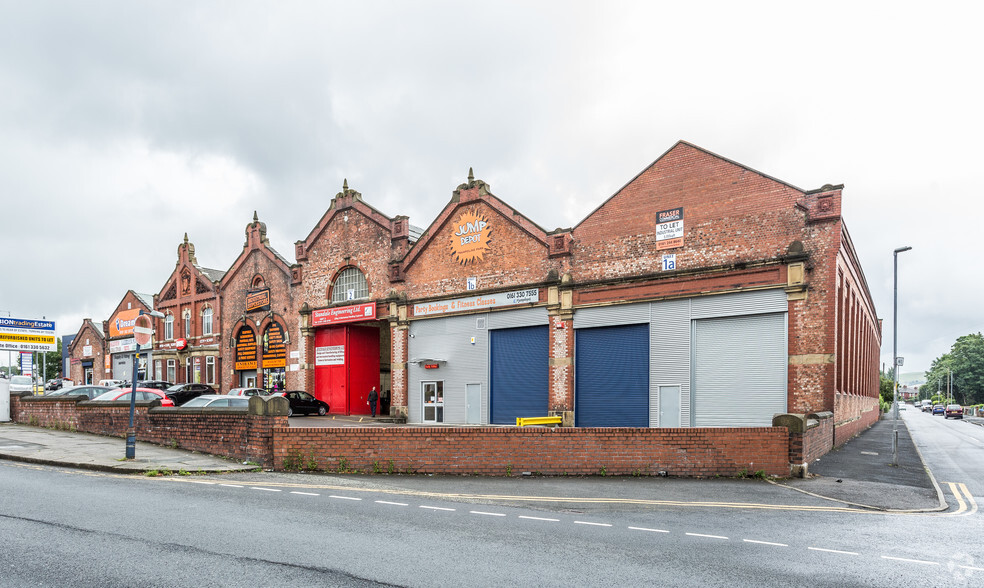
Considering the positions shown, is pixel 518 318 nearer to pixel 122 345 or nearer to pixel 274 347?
pixel 274 347

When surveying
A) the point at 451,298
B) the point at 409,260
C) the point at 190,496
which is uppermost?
the point at 409,260

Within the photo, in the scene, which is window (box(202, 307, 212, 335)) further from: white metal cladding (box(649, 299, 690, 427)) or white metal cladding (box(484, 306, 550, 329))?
white metal cladding (box(649, 299, 690, 427))

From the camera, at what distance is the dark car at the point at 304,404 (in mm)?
33312

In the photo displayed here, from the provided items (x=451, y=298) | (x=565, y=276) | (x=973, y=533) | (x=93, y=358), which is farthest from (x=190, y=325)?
(x=973, y=533)

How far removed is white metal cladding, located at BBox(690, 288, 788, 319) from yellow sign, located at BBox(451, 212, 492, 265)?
9.99m

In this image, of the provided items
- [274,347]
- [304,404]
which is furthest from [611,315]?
[274,347]

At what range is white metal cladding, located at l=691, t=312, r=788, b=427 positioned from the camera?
20.9 m

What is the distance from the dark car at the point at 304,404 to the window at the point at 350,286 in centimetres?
543

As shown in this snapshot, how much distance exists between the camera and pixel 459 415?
96.0 feet

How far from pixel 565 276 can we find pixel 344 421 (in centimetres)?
1330

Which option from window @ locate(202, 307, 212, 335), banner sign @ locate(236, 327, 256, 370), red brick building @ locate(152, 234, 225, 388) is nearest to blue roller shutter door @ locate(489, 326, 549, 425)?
banner sign @ locate(236, 327, 256, 370)

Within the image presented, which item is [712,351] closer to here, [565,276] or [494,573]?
[565,276]

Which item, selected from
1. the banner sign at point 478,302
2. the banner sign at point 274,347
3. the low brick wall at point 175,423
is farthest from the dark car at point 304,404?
the low brick wall at point 175,423

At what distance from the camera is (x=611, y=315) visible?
24.8m
